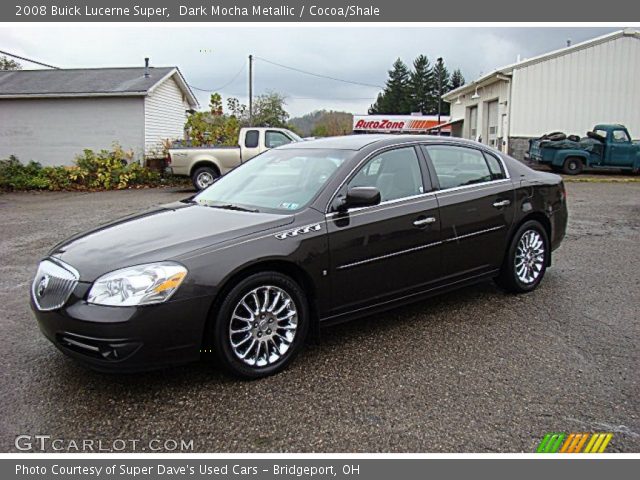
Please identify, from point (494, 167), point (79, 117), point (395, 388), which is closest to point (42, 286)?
point (395, 388)

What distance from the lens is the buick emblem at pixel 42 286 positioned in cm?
336

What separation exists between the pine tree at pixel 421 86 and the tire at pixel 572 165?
54.9 metres

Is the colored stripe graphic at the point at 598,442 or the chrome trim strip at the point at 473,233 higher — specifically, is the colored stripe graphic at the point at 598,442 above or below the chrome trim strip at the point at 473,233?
below

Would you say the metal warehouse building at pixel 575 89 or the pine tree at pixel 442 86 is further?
the pine tree at pixel 442 86

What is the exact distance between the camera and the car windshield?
402cm

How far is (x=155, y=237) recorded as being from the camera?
3451 millimetres

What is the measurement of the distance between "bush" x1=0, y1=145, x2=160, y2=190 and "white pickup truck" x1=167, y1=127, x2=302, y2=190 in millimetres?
2714

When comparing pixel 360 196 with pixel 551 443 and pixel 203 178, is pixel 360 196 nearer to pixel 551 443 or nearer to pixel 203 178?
pixel 551 443

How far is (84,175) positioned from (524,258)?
15.6 metres

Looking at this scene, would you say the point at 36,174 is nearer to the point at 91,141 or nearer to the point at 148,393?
the point at 91,141

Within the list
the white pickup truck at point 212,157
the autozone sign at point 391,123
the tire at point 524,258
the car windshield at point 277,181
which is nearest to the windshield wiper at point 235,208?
the car windshield at point 277,181

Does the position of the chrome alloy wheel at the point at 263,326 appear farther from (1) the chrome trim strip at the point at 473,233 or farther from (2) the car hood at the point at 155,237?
(1) the chrome trim strip at the point at 473,233

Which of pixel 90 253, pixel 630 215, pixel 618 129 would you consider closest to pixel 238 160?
pixel 630 215

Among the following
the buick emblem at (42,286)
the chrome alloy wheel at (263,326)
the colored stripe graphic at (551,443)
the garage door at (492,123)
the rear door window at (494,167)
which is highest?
the garage door at (492,123)
